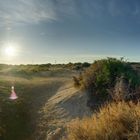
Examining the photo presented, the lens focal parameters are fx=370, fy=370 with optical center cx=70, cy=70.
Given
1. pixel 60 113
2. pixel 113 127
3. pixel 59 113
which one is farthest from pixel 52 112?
pixel 113 127

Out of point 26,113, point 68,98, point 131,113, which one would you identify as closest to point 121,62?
point 68,98

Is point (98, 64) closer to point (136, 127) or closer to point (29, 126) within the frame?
point (29, 126)

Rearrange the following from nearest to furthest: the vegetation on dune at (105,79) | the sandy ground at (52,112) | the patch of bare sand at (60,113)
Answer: the patch of bare sand at (60,113) < the sandy ground at (52,112) < the vegetation on dune at (105,79)

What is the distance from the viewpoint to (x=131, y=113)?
11.9 meters

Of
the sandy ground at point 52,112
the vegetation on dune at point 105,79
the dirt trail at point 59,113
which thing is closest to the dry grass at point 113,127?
the sandy ground at point 52,112

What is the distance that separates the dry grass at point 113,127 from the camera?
36.9 ft

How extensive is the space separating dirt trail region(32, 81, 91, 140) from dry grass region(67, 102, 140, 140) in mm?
3490

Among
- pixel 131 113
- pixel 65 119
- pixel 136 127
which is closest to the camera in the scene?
pixel 136 127

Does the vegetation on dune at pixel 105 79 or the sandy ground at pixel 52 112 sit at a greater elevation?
the vegetation on dune at pixel 105 79

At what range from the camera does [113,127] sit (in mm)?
11703

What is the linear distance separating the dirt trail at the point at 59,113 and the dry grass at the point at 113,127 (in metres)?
3.49

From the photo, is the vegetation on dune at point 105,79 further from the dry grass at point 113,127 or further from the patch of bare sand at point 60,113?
the dry grass at point 113,127

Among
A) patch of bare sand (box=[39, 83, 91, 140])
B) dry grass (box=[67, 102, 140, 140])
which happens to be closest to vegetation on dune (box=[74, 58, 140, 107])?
patch of bare sand (box=[39, 83, 91, 140])

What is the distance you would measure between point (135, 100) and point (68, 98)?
6.77 m
